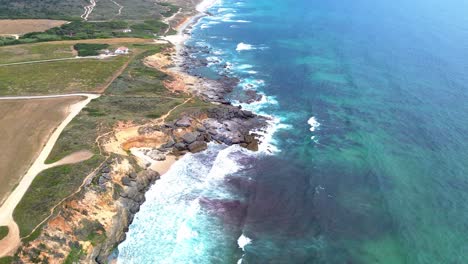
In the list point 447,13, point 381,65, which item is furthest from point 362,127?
point 447,13

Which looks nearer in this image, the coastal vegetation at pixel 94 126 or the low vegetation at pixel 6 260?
the low vegetation at pixel 6 260

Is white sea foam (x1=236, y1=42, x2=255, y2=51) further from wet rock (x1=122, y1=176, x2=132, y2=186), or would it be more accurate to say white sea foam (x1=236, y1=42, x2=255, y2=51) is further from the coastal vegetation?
wet rock (x1=122, y1=176, x2=132, y2=186)

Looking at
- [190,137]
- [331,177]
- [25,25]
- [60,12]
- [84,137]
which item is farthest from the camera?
[60,12]

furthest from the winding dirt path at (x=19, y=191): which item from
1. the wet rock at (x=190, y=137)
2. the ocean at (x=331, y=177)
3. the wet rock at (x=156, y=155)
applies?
the wet rock at (x=190, y=137)

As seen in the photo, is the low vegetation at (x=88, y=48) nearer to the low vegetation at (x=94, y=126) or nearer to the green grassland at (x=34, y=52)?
the green grassland at (x=34, y=52)

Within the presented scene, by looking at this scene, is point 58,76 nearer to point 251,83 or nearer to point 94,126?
point 94,126

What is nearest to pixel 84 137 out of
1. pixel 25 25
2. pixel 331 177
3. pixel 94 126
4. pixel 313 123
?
pixel 94 126
